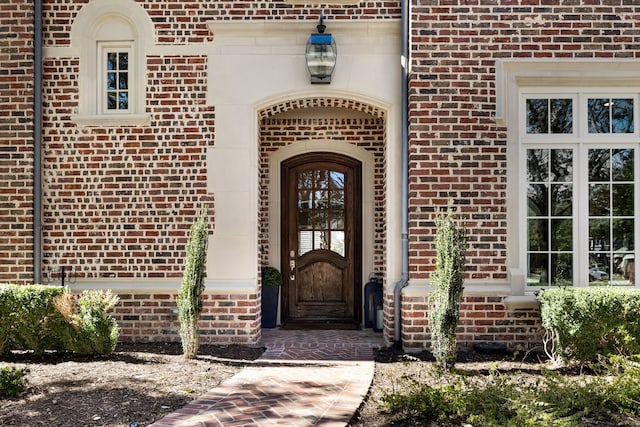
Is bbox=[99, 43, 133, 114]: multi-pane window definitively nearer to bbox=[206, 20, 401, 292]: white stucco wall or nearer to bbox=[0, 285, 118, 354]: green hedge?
bbox=[206, 20, 401, 292]: white stucco wall

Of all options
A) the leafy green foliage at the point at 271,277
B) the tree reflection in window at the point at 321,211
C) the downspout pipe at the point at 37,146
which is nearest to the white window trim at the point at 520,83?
the tree reflection in window at the point at 321,211

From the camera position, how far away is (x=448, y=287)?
225 inches

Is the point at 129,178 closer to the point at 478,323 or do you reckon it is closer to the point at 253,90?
the point at 253,90

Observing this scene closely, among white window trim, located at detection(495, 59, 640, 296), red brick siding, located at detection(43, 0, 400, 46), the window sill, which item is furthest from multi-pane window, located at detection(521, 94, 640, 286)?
the window sill

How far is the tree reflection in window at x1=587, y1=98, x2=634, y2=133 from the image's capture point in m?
6.92

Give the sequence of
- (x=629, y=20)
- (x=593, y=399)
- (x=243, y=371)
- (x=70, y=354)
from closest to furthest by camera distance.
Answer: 1. (x=593, y=399)
2. (x=243, y=371)
3. (x=70, y=354)
4. (x=629, y=20)

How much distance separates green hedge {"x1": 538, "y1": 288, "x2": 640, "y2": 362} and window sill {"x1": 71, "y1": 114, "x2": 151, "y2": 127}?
17.8ft

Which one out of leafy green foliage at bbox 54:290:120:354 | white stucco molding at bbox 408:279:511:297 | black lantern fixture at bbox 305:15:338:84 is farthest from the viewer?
black lantern fixture at bbox 305:15:338:84

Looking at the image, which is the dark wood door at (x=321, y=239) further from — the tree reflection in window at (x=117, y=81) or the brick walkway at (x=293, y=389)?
the tree reflection in window at (x=117, y=81)

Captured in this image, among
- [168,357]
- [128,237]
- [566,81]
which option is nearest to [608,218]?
[566,81]

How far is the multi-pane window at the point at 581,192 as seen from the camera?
688 centimetres

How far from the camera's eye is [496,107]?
6809 millimetres

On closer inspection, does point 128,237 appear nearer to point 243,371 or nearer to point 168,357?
point 168,357

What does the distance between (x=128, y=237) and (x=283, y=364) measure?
8.83ft
